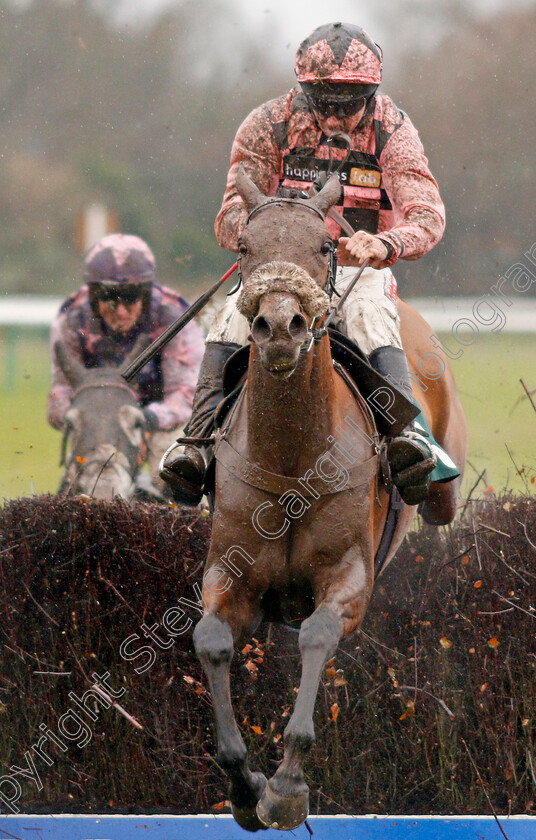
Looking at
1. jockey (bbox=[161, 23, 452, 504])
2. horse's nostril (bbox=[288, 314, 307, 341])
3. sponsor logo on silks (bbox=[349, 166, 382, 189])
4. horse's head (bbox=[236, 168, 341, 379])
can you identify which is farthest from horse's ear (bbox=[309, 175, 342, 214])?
sponsor logo on silks (bbox=[349, 166, 382, 189])

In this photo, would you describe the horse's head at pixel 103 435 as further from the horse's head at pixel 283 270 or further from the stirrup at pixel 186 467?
the horse's head at pixel 283 270

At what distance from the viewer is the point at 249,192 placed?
419cm

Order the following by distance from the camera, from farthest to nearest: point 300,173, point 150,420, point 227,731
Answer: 1. point 150,420
2. point 300,173
3. point 227,731

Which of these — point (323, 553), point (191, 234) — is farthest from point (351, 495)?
point (191, 234)

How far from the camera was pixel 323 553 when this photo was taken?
4.30 metres

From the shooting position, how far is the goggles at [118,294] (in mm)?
9094

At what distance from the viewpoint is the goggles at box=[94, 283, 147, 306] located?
9.09 metres

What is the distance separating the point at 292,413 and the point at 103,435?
3458 mm

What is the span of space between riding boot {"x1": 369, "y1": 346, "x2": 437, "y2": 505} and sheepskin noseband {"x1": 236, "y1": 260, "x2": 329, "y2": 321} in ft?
3.75

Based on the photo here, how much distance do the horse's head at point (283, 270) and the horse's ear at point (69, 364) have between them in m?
4.55

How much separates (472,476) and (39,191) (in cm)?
679

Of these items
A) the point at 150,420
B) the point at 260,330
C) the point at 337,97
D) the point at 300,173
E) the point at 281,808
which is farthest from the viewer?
the point at 150,420

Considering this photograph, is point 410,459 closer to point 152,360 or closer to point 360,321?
point 360,321

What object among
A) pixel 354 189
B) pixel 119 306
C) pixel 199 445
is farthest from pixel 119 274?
pixel 199 445
